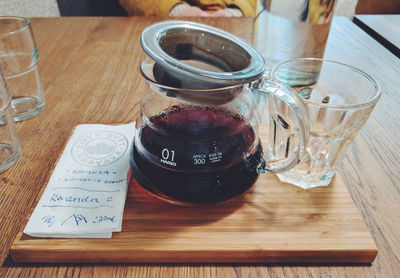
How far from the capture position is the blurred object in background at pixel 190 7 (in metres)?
1.34

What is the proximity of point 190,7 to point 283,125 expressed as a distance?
3.23 feet

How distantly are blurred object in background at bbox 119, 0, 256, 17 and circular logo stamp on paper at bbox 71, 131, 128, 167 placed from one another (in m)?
0.89

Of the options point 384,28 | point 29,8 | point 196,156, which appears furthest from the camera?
point 29,8

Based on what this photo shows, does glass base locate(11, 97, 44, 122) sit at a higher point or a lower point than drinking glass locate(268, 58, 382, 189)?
lower

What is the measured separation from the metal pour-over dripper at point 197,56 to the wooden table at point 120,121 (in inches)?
8.4

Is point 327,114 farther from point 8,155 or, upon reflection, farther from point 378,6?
point 378,6

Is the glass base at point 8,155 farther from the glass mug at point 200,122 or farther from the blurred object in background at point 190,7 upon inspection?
the blurred object in background at point 190,7

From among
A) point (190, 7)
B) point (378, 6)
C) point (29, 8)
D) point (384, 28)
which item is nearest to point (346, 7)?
point (378, 6)

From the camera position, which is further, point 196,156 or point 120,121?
point 120,121

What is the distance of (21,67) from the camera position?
2.29 ft

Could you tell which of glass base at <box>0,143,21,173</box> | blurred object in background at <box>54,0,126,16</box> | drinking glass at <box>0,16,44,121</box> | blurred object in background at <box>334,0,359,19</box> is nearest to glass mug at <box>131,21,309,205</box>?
glass base at <box>0,143,21,173</box>

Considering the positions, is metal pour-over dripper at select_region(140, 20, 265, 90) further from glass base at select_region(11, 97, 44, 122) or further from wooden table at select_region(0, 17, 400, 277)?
glass base at select_region(11, 97, 44, 122)

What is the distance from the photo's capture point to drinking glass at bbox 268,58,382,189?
1.51ft

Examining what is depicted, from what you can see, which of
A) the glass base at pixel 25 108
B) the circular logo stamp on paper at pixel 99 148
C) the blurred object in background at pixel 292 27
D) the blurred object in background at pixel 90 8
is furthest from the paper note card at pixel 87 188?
the blurred object in background at pixel 90 8
